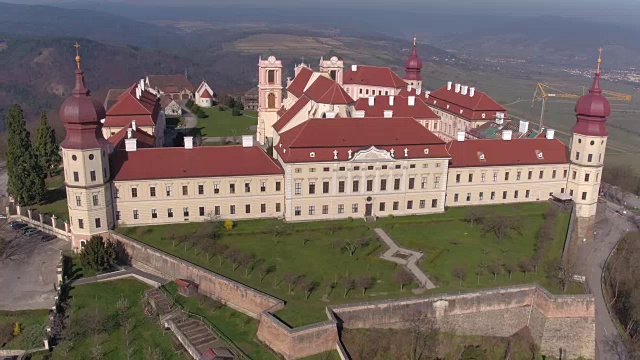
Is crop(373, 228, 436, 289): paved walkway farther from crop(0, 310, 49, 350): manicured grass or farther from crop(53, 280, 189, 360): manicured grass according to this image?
crop(0, 310, 49, 350): manicured grass

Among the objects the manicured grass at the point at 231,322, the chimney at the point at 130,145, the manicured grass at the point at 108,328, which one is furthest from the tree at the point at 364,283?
the chimney at the point at 130,145

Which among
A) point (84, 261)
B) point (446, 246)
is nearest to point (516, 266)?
point (446, 246)

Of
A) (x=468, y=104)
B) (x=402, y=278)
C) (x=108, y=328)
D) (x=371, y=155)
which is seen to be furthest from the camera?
(x=468, y=104)

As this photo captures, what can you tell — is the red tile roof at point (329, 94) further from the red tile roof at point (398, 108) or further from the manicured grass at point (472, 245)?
the manicured grass at point (472, 245)

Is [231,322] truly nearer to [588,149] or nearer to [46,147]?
[588,149]

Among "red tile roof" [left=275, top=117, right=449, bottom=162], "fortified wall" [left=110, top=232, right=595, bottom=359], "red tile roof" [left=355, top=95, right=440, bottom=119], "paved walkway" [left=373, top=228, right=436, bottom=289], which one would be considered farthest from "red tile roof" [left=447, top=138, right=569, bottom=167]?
"fortified wall" [left=110, top=232, right=595, bottom=359]

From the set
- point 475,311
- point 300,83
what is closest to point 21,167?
point 300,83

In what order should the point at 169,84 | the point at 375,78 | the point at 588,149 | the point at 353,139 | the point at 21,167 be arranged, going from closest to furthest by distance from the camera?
1. the point at 353,139
2. the point at 588,149
3. the point at 21,167
4. the point at 375,78
5. the point at 169,84
